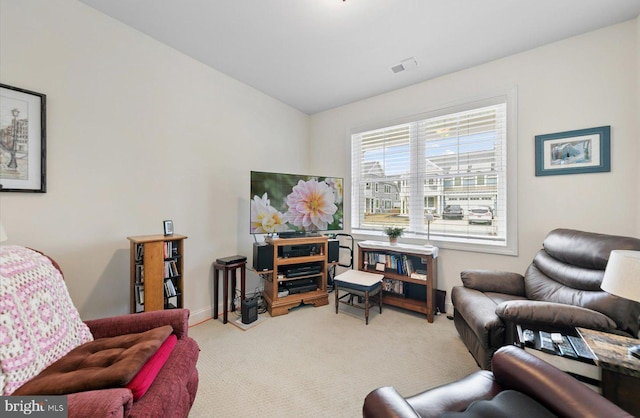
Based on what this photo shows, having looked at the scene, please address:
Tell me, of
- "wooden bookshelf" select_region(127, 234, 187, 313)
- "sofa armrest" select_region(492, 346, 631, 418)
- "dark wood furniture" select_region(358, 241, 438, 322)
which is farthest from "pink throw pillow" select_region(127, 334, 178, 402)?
"dark wood furniture" select_region(358, 241, 438, 322)

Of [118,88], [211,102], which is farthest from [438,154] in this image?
[118,88]

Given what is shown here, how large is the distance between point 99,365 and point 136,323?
39 cm

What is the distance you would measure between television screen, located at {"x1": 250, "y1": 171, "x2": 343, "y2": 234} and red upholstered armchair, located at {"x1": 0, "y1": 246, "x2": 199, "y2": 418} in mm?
1596

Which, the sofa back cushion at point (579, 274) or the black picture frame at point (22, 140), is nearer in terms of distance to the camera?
the sofa back cushion at point (579, 274)

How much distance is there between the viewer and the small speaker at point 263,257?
113 inches

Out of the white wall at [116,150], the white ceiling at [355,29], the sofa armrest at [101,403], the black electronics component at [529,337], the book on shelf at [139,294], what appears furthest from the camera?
the book on shelf at [139,294]

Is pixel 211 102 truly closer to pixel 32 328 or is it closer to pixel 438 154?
pixel 32 328

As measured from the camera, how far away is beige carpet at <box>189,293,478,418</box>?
160 centimetres

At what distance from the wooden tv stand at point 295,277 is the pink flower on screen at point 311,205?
219 mm

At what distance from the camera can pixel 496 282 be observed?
7.61 ft

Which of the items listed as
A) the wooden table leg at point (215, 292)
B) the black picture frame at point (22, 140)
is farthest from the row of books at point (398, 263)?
the black picture frame at point (22, 140)

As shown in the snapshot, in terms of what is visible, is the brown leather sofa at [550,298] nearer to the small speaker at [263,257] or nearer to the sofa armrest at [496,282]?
the sofa armrest at [496,282]

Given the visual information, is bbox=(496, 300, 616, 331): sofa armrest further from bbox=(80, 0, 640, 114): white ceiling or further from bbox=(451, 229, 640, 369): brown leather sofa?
bbox=(80, 0, 640, 114): white ceiling

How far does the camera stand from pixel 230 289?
10.0 ft
